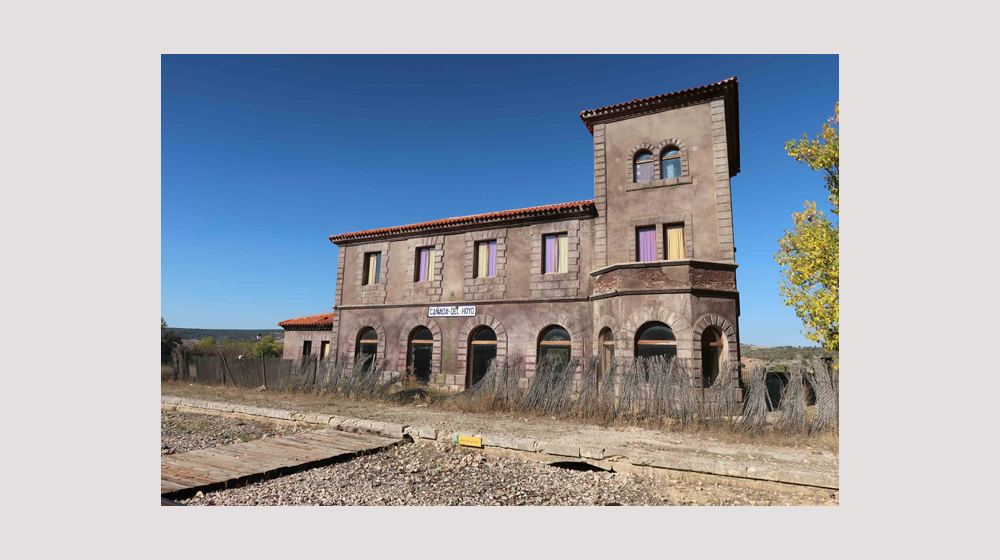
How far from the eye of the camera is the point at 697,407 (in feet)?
32.9

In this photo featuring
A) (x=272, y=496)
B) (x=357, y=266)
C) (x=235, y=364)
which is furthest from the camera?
(x=357, y=266)

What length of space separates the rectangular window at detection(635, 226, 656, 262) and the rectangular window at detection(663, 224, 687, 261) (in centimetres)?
39

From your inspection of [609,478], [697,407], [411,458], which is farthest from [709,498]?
[411,458]

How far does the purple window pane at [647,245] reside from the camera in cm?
1424

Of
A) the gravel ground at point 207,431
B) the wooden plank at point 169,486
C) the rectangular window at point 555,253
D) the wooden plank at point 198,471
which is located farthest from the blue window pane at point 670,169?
the wooden plank at point 169,486

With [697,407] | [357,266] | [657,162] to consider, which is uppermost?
[657,162]

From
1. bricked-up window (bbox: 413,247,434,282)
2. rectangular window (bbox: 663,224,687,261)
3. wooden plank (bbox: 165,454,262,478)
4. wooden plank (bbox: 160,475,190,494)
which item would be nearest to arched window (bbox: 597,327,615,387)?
rectangular window (bbox: 663,224,687,261)

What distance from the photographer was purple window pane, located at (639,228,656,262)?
14.2 metres

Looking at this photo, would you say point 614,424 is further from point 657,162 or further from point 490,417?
point 657,162

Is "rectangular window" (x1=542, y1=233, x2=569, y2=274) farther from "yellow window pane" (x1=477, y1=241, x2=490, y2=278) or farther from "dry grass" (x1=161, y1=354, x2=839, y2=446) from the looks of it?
"dry grass" (x1=161, y1=354, x2=839, y2=446)

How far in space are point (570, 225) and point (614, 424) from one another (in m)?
7.47

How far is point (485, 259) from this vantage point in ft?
58.3

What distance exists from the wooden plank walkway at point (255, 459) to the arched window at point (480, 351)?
7.43m

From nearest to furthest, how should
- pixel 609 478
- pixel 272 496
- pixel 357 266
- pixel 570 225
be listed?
pixel 272 496, pixel 609 478, pixel 570 225, pixel 357 266
